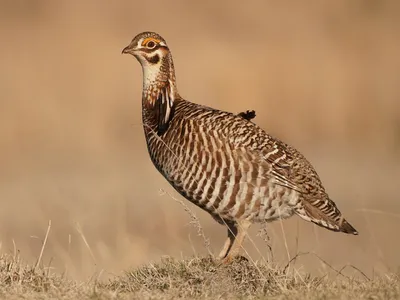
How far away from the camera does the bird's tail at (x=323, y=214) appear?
6336 millimetres

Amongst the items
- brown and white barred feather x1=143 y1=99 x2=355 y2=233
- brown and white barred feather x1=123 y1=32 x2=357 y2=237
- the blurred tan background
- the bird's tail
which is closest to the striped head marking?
brown and white barred feather x1=123 y1=32 x2=357 y2=237

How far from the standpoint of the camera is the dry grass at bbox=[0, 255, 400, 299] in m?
4.85

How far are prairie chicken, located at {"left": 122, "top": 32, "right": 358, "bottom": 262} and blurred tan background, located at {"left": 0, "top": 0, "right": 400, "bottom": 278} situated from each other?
126 inches

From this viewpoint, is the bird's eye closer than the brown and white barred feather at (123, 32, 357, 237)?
No

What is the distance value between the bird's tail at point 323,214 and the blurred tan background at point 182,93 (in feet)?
10.1

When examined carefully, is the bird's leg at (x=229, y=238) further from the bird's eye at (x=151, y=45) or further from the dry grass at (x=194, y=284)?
the bird's eye at (x=151, y=45)

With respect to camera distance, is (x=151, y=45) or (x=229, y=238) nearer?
(x=229, y=238)

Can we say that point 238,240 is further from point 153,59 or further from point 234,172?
point 153,59

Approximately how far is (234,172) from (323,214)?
0.66 metres

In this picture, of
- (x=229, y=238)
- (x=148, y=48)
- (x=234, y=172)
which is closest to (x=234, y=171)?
(x=234, y=172)

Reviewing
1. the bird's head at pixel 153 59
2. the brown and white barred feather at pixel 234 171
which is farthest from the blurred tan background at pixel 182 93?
the brown and white barred feather at pixel 234 171

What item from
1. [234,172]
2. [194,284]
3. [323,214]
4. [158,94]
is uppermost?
[158,94]

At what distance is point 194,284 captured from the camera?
5.32 metres

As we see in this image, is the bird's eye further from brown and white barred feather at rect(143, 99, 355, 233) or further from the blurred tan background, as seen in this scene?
the blurred tan background
